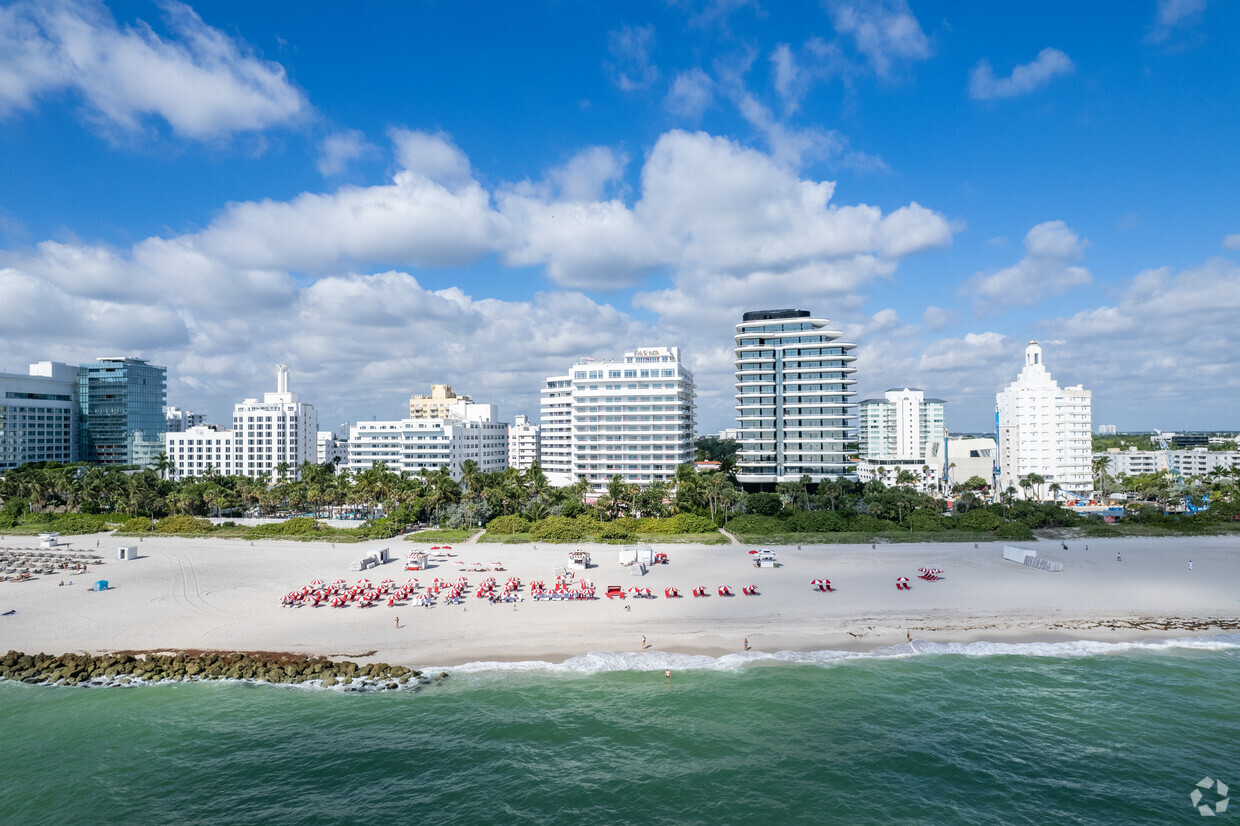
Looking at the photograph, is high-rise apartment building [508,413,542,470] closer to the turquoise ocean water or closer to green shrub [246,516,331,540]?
green shrub [246,516,331,540]

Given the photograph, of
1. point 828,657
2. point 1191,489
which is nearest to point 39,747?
point 828,657

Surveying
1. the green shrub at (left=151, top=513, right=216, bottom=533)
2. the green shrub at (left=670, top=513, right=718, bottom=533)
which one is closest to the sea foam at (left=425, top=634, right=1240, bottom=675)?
the green shrub at (left=670, top=513, right=718, bottom=533)

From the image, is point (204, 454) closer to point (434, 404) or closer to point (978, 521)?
point (434, 404)

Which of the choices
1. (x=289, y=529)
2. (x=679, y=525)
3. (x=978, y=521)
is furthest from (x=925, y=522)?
(x=289, y=529)

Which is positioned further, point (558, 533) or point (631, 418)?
point (631, 418)

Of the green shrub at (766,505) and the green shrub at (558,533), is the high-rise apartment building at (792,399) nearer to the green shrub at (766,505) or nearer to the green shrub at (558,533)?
the green shrub at (766,505)
